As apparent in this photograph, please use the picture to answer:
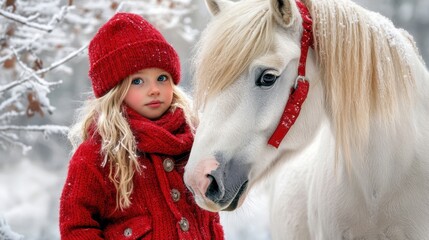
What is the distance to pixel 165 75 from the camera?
2803 mm

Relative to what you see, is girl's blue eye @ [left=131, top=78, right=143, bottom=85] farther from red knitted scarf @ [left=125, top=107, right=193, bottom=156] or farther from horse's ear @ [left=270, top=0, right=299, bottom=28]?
horse's ear @ [left=270, top=0, right=299, bottom=28]

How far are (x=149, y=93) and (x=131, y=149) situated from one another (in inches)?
10.2

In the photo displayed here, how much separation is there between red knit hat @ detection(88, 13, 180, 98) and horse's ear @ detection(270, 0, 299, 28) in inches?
22.0

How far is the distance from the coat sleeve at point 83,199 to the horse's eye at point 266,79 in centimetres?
74

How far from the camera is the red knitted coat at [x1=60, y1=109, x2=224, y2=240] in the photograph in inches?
101

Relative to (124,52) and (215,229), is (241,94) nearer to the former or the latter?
(124,52)

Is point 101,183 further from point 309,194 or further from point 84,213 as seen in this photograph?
point 309,194

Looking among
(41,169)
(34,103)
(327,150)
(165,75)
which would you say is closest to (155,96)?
(165,75)

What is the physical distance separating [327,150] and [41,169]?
35.1ft

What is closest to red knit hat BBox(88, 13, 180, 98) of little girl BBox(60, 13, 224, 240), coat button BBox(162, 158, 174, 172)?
little girl BBox(60, 13, 224, 240)

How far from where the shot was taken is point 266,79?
2.38 metres

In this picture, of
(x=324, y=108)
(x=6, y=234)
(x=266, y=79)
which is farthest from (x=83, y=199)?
(x=6, y=234)

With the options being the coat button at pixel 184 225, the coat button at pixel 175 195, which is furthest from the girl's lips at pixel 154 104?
the coat button at pixel 184 225

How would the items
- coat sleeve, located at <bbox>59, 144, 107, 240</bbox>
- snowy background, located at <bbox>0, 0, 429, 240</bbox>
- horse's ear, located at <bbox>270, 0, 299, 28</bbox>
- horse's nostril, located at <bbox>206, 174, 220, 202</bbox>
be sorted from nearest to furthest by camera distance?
horse's nostril, located at <bbox>206, 174, 220, 202</bbox>, horse's ear, located at <bbox>270, 0, 299, 28</bbox>, coat sleeve, located at <bbox>59, 144, 107, 240</bbox>, snowy background, located at <bbox>0, 0, 429, 240</bbox>
